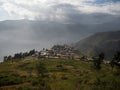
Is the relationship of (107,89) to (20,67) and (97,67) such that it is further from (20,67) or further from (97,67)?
(20,67)

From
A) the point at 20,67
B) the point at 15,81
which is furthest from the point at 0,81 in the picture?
the point at 20,67

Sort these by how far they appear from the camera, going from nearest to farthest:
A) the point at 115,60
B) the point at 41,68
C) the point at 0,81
Answer: the point at 0,81, the point at 41,68, the point at 115,60

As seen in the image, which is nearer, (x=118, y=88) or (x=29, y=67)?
(x=118, y=88)

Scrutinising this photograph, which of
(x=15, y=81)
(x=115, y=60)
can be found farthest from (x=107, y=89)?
(x=115, y=60)

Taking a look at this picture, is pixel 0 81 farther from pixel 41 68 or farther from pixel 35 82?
pixel 41 68

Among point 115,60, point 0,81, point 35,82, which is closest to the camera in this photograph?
point 35,82

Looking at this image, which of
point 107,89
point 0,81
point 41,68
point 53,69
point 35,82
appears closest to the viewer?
point 107,89

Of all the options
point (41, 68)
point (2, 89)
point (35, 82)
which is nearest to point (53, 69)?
point (41, 68)

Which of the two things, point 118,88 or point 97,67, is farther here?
point 97,67

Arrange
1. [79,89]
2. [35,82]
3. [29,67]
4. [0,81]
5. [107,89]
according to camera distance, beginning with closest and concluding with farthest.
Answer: [107,89] < [79,89] < [35,82] < [0,81] < [29,67]
